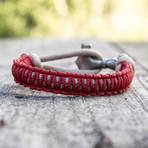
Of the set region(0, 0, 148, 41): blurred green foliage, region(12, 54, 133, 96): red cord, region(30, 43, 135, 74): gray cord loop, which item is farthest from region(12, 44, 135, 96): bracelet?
region(0, 0, 148, 41): blurred green foliage

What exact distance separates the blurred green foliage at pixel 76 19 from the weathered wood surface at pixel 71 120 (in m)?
4.24

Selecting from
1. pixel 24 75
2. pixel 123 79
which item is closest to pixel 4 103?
pixel 24 75

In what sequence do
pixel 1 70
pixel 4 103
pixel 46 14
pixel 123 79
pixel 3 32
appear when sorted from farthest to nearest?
pixel 46 14 < pixel 3 32 < pixel 1 70 < pixel 123 79 < pixel 4 103

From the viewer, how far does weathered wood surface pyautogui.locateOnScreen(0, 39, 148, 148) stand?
0.56m

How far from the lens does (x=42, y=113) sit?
71 centimetres

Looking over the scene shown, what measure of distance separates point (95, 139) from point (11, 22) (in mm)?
4602

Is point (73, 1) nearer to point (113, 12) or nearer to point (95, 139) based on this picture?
point (113, 12)

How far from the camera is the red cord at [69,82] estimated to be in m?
0.84

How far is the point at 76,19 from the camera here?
5211 millimetres

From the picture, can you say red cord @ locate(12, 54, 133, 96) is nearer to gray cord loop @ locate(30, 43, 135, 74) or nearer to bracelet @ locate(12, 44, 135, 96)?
bracelet @ locate(12, 44, 135, 96)

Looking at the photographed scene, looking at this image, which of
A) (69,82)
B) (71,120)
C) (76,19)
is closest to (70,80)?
(69,82)

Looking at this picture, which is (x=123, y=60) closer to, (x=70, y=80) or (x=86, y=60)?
(x=86, y=60)

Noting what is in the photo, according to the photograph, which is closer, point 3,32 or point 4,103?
point 4,103

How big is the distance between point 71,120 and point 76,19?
465 centimetres
